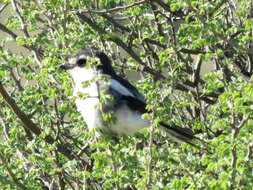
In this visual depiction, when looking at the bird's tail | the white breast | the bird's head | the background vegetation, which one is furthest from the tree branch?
the bird's tail

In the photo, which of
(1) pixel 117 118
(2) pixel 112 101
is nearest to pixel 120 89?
(2) pixel 112 101

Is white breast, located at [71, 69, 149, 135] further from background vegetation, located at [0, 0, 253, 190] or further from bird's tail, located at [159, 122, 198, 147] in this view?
bird's tail, located at [159, 122, 198, 147]

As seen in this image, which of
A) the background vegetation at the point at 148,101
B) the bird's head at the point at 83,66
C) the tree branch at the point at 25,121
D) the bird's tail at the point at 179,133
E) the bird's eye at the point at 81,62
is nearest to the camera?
the background vegetation at the point at 148,101

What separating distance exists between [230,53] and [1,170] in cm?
199

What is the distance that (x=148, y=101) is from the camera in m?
3.98

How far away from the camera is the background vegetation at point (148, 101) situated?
3.07 metres

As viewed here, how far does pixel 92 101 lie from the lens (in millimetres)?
4473

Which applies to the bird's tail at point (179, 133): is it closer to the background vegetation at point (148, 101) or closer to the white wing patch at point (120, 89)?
the background vegetation at point (148, 101)

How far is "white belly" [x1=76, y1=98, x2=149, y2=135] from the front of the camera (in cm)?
444

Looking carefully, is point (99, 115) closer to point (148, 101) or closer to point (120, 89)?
point (120, 89)

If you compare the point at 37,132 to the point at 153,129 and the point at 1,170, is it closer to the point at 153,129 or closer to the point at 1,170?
the point at 1,170

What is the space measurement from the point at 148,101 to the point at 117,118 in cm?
66

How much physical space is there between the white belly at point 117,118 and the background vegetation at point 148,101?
0.08m

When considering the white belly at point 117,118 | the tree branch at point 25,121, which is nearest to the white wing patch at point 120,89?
the white belly at point 117,118
